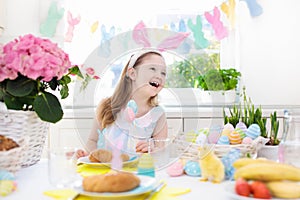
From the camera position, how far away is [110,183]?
763mm

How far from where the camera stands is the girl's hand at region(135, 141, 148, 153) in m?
1.16

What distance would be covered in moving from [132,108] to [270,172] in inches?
24.2

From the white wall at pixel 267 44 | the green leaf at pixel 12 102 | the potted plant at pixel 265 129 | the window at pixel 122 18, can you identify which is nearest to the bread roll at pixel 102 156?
the green leaf at pixel 12 102

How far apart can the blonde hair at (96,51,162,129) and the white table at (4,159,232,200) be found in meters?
0.26

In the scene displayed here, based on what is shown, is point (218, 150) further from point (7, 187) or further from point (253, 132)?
point (7, 187)

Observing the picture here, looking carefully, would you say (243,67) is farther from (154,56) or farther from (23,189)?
(23,189)

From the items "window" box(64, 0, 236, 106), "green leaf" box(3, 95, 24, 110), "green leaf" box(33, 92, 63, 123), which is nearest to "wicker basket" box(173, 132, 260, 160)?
"green leaf" box(33, 92, 63, 123)

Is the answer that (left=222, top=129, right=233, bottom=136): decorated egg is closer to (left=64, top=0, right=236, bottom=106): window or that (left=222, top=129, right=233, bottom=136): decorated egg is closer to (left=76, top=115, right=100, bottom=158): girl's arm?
(left=76, top=115, right=100, bottom=158): girl's arm

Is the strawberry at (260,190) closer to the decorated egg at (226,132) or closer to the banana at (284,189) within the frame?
the banana at (284,189)

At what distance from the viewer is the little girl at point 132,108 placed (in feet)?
3.94

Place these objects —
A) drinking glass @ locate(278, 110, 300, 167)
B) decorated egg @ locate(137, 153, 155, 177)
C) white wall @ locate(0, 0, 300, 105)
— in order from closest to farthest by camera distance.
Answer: drinking glass @ locate(278, 110, 300, 167) → decorated egg @ locate(137, 153, 155, 177) → white wall @ locate(0, 0, 300, 105)

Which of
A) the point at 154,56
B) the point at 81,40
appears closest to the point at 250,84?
the point at 81,40

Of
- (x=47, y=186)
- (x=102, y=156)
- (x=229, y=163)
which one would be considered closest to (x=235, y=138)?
(x=229, y=163)

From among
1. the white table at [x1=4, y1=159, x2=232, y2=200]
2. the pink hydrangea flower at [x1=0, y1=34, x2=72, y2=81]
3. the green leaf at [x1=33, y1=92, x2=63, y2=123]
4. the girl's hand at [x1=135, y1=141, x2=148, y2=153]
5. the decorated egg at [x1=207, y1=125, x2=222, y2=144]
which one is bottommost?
the white table at [x1=4, y1=159, x2=232, y2=200]
